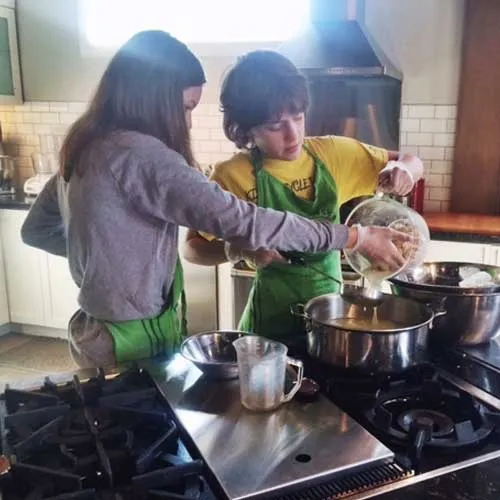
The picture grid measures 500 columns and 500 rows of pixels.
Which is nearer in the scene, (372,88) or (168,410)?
(168,410)

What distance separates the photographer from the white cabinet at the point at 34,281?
3.73m

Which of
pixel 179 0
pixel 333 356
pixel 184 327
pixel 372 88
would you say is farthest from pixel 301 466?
pixel 179 0

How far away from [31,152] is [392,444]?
12.7 ft

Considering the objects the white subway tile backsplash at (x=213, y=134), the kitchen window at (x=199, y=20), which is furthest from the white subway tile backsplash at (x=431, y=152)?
the kitchen window at (x=199, y=20)

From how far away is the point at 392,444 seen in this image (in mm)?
971

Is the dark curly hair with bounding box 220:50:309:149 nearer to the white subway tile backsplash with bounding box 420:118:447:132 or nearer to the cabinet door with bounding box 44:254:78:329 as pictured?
the white subway tile backsplash with bounding box 420:118:447:132

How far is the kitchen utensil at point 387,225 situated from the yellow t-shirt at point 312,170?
24 cm

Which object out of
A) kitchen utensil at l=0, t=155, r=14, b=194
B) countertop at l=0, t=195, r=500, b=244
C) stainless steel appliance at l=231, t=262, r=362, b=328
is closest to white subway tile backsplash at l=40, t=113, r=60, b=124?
kitchen utensil at l=0, t=155, r=14, b=194

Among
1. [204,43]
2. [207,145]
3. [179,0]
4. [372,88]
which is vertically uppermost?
[179,0]

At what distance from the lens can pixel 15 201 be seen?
3.78 metres

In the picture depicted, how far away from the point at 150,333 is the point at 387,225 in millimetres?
587

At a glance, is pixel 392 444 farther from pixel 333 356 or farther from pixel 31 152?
pixel 31 152

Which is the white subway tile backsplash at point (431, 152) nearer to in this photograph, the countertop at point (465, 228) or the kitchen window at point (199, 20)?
the countertop at point (465, 228)

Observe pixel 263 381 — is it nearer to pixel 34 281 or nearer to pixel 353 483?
pixel 353 483
